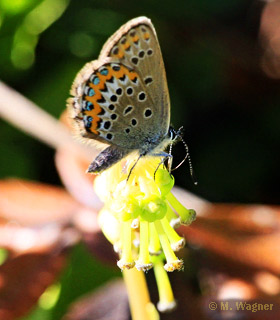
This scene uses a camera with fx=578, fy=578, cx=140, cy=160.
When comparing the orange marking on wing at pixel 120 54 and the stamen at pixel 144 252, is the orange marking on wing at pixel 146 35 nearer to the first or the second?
the orange marking on wing at pixel 120 54

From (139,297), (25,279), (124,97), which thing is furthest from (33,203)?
(124,97)

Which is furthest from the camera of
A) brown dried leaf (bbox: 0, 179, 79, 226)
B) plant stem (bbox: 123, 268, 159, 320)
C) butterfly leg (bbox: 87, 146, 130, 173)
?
brown dried leaf (bbox: 0, 179, 79, 226)

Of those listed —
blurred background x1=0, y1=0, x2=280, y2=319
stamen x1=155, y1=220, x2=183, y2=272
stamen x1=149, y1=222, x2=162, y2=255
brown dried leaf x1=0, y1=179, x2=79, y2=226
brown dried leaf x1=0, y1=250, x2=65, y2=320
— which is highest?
blurred background x1=0, y1=0, x2=280, y2=319

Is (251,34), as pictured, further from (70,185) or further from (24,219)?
(24,219)

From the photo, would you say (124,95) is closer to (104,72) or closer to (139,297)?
(104,72)

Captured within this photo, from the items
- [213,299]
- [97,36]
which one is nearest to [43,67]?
[97,36]

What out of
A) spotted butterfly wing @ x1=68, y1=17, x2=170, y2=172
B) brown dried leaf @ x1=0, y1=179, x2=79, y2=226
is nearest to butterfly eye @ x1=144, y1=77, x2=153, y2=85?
spotted butterfly wing @ x1=68, y1=17, x2=170, y2=172

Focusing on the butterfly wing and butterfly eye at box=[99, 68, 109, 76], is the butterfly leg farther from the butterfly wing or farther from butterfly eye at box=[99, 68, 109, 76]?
butterfly eye at box=[99, 68, 109, 76]
